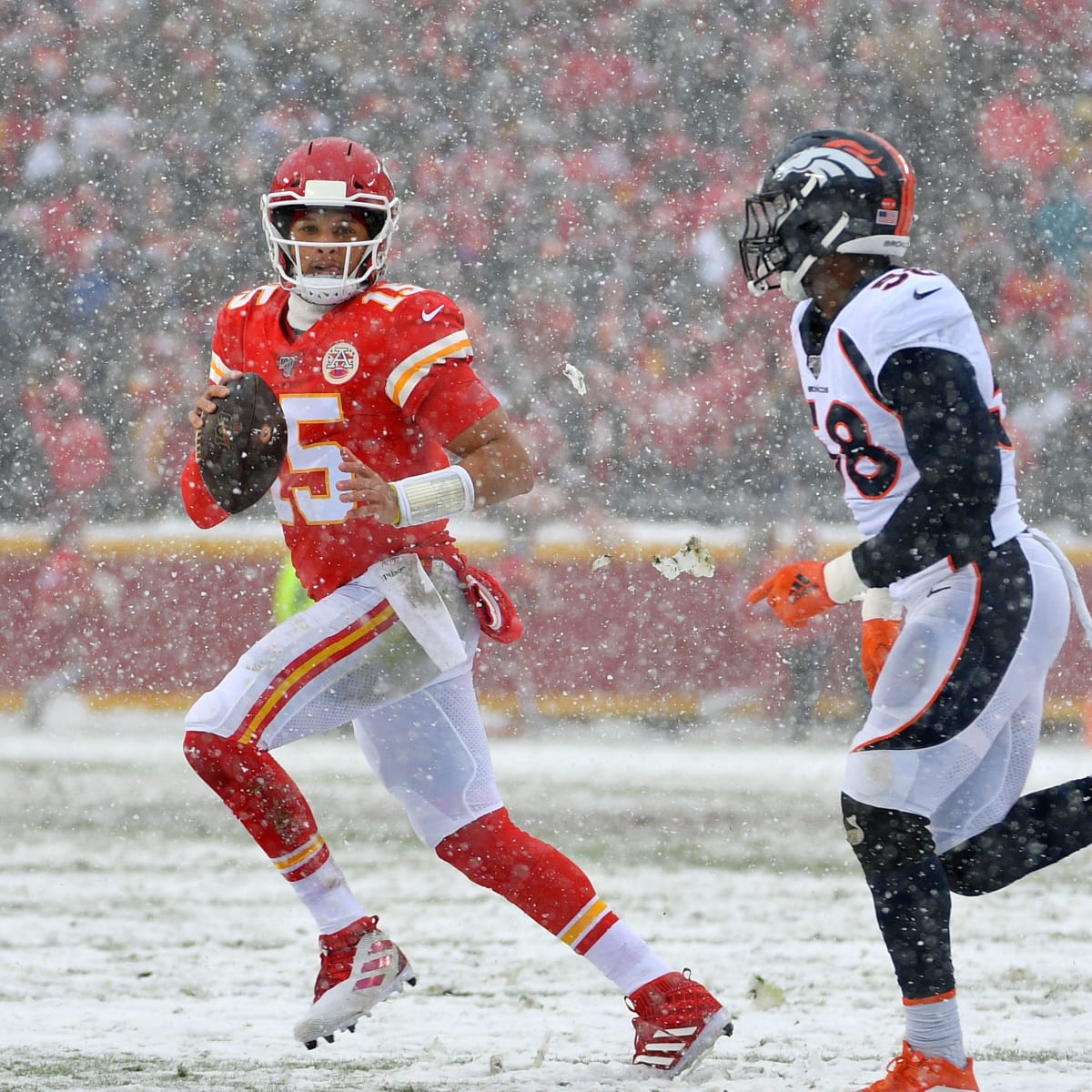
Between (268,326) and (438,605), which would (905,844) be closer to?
(438,605)

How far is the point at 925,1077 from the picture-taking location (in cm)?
264

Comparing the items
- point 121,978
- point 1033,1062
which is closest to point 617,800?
point 121,978

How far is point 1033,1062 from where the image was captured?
9.98 feet

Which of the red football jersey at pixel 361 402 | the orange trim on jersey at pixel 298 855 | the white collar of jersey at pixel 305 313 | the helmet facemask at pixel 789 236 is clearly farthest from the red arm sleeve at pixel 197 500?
the helmet facemask at pixel 789 236

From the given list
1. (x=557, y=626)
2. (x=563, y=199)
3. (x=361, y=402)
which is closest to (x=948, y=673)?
(x=361, y=402)

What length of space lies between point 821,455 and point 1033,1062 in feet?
19.8

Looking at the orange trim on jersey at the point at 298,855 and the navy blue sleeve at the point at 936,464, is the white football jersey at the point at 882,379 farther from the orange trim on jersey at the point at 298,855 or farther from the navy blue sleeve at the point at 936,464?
the orange trim on jersey at the point at 298,855

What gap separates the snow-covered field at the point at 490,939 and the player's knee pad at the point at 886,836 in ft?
1.50

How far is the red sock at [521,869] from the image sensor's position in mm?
3035

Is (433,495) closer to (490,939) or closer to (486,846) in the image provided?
(486,846)

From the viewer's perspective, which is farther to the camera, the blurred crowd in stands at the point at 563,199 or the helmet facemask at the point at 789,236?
the blurred crowd in stands at the point at 563,199

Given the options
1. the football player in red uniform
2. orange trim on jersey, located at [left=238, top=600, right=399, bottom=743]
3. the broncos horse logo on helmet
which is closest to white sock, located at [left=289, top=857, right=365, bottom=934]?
the football player in red uniform

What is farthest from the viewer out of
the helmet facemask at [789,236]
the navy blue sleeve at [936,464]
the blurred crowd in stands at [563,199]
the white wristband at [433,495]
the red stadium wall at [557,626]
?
the blurred crowd in stands at [563,199]

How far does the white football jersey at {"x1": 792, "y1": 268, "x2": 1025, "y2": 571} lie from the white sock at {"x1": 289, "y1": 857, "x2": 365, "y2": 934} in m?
1.14
